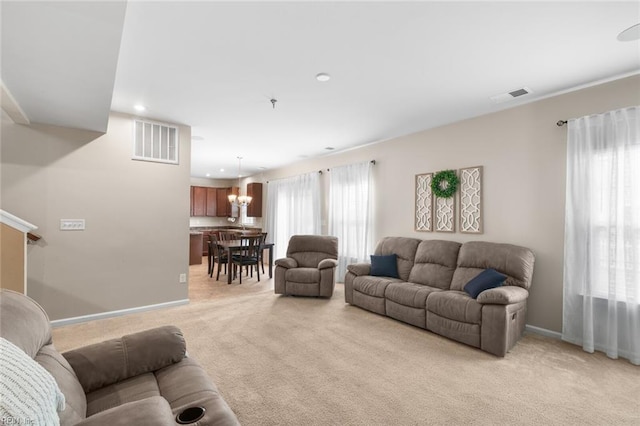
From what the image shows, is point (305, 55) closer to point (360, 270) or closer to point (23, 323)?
point (23, 323)

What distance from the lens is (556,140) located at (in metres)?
3.53

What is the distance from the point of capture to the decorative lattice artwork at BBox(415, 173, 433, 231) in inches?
188

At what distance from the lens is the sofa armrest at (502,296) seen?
3039 millimetres

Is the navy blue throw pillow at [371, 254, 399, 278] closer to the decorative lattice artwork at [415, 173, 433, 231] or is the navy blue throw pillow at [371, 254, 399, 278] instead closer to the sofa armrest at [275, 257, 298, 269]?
the decorative lattice artwork at [415, 173, 433, 231]

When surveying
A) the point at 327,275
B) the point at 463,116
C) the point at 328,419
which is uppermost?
the point at 463,116

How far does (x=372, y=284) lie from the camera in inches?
171

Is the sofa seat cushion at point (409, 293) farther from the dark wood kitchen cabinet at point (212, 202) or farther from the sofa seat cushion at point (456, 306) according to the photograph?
the dark wood kitchen cabinet at point (212, 202)

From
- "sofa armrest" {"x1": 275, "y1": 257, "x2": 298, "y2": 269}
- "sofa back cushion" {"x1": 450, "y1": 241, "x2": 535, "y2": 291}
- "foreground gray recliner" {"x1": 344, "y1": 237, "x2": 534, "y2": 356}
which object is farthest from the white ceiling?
"sofa armrest" {"x1": 275, "y1": 257, "x2": 298, "y2": 269}

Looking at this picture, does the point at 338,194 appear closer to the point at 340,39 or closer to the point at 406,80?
the point at 406,80

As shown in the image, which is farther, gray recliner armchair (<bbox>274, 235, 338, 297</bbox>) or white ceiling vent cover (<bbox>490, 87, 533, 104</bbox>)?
gray recliner armchair (<bbox>274, 235, 338, 297</bbox>)

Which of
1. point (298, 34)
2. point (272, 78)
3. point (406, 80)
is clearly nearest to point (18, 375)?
point (298, 34)

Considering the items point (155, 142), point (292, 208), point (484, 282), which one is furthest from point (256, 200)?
point (484, 282)

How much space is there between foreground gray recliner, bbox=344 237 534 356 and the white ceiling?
1.87m

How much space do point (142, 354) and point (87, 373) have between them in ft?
0.81
